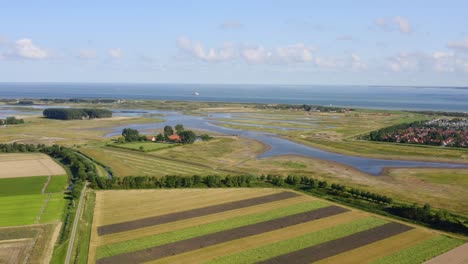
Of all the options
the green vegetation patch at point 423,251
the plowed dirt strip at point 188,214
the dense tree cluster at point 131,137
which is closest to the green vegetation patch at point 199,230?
the plowed dirt strip at point 188,214

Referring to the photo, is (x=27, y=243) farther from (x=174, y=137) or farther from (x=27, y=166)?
(x=174, y=137)

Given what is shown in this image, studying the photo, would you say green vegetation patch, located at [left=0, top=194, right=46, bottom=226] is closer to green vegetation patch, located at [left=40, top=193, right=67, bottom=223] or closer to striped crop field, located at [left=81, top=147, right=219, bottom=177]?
green vegetation patch, located at [left=40, top=193, right=67, bottom=223]

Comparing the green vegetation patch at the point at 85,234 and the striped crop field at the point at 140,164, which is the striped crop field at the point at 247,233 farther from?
the striped crop field at the point at 140,164

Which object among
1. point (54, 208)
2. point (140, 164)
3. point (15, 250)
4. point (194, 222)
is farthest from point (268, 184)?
point (15, 250)

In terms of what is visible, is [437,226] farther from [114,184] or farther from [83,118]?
[83,118]

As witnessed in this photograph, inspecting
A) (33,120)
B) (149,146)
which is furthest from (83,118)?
(149,146)

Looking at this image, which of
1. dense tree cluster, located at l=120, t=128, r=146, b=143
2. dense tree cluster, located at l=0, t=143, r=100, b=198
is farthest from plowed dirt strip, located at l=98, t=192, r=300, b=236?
dense tree cluster, located at l=120, t=128, r=146, b=143

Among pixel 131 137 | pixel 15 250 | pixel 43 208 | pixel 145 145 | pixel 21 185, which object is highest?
pixel 131 137
